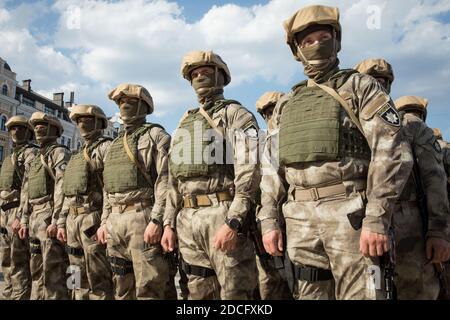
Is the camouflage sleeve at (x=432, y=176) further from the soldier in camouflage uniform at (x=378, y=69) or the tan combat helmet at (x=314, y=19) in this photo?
the tan combat helmet at (x=314, y=19)

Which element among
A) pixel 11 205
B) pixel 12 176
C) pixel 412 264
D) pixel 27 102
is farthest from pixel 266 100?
pixel 27 102

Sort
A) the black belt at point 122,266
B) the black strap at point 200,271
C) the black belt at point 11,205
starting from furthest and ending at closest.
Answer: the black belt at point 11,205, the black belt at point 122,266, the black strap at point 200,271

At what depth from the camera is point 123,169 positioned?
529 cm

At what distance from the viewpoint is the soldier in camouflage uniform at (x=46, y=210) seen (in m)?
6.59

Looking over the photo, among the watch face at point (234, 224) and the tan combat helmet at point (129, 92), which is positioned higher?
the tan combat helmet at point (129, 92)

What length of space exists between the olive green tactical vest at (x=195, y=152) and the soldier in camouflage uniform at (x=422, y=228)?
1.62 meters

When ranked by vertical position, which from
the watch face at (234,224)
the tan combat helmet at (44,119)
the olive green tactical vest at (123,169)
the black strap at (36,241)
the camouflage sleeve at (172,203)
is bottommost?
the black strap at (36,241)

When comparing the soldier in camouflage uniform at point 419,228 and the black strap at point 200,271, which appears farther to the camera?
the black strap at point 200,271

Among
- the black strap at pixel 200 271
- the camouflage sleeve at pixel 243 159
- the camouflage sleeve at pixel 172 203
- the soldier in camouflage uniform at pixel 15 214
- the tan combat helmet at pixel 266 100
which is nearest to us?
the camouflage sleeve at pixel 243 159

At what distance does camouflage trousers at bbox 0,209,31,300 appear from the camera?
7336mm

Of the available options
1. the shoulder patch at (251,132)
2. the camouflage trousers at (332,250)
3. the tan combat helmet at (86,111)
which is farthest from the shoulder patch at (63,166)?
the camouflage trousers at (332,250)

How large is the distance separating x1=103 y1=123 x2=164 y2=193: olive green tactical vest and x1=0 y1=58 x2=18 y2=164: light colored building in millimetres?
43976
